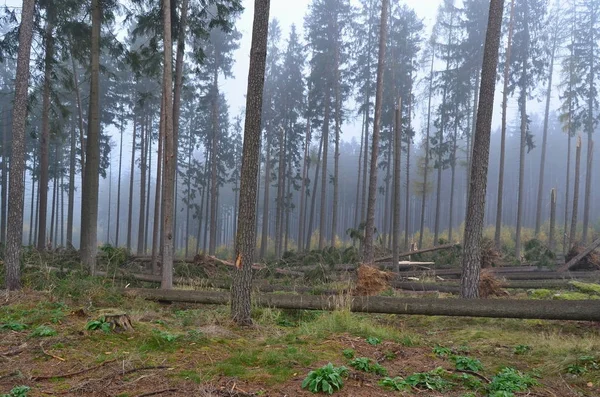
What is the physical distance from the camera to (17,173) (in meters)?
9.88

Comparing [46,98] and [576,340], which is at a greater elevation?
[46,98]

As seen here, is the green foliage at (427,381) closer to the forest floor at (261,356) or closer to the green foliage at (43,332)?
the forest floor at (261,356)

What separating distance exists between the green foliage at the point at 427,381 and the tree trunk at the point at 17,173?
29.2 ft

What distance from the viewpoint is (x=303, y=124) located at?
35.9 metres

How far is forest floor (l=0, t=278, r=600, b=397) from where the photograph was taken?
170 inches

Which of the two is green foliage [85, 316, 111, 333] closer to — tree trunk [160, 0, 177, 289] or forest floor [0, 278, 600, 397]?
forest floor [0, 278, 600, 397]

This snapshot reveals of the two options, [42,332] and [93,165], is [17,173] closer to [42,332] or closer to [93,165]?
[93,165]

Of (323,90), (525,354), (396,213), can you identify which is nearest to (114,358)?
(525,354)

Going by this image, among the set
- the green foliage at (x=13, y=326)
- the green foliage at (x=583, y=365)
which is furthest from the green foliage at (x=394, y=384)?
the green foliage at (x=13, y=326)

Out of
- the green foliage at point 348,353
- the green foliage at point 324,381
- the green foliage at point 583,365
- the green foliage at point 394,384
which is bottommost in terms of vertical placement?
the green foliage at point 583,365

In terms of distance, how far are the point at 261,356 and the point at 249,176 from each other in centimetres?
280

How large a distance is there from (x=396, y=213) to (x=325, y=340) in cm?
1109

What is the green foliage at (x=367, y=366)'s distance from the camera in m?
4.80

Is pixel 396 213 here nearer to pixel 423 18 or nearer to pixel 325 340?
pixel 325 340
